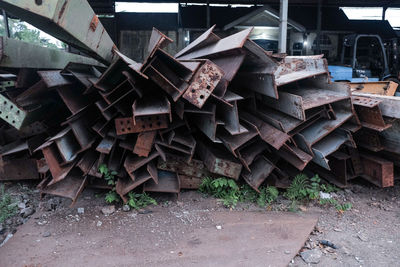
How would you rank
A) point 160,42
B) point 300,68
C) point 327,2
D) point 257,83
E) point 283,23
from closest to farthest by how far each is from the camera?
point 160,42 → point 257,83 → point 300,68 → point 283,23 → point 327,2

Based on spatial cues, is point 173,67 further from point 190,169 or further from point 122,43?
point 122,43

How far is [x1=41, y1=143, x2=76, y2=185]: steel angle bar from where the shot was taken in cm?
239

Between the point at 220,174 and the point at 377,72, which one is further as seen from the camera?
the point at 377,72

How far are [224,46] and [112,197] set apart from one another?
1.81 m

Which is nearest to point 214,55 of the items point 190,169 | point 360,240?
point 190,169

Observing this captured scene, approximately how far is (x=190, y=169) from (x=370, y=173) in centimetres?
209

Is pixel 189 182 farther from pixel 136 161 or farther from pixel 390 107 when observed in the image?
pixel 390 107

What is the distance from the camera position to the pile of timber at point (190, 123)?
8.10 ft

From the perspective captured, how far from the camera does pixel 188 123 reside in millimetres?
2943

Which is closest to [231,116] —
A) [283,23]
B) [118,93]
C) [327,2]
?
[118,93]

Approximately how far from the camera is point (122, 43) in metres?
12.7

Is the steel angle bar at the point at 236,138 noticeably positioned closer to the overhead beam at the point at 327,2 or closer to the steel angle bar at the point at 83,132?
the steel angle bar at the point at 83,132

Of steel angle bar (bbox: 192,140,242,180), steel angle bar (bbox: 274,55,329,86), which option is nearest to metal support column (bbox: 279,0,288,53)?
steel angle bar (bbox: 274,55,329,86)

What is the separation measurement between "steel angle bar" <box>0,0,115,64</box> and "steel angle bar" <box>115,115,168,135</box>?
0.71m
